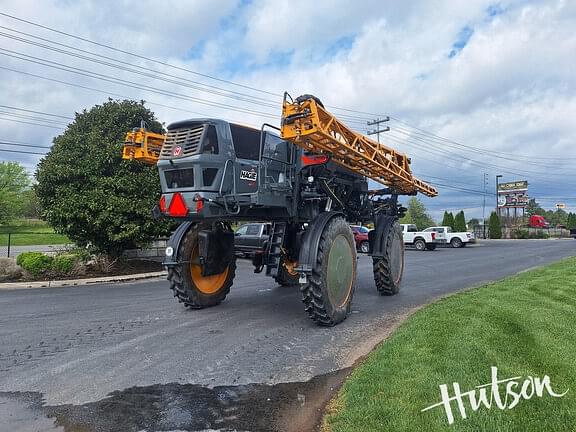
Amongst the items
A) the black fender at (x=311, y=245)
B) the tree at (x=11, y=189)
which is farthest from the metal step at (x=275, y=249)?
the tree at (x=11, y=189)

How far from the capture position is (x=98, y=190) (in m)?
14.1

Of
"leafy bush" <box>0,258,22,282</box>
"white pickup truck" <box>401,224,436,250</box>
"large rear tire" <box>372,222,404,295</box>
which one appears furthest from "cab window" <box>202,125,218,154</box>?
"white pickup truck" <box>401,224,436,250</box>

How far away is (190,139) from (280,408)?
172 inches

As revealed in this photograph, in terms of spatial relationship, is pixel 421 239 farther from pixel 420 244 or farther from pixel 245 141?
pixel 245 141

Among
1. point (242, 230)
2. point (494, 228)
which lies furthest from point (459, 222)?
point (242, 230)

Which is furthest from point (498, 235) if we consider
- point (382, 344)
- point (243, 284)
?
point (382, 344)

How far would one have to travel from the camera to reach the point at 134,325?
750 centimetres

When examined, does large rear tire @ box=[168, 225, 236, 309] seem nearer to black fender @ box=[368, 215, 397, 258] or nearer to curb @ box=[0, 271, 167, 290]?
black fender @ box=[368, 215, 397, 258]

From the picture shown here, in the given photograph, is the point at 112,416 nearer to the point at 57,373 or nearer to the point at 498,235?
the point at 57,373

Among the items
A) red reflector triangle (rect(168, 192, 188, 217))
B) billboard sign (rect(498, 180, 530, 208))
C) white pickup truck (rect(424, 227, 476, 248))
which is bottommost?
white pickup truck (rect(424, 227, 476, 248))

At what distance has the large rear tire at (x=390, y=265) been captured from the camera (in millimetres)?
9922

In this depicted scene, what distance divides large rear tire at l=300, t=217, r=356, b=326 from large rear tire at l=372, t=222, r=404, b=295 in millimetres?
2073
